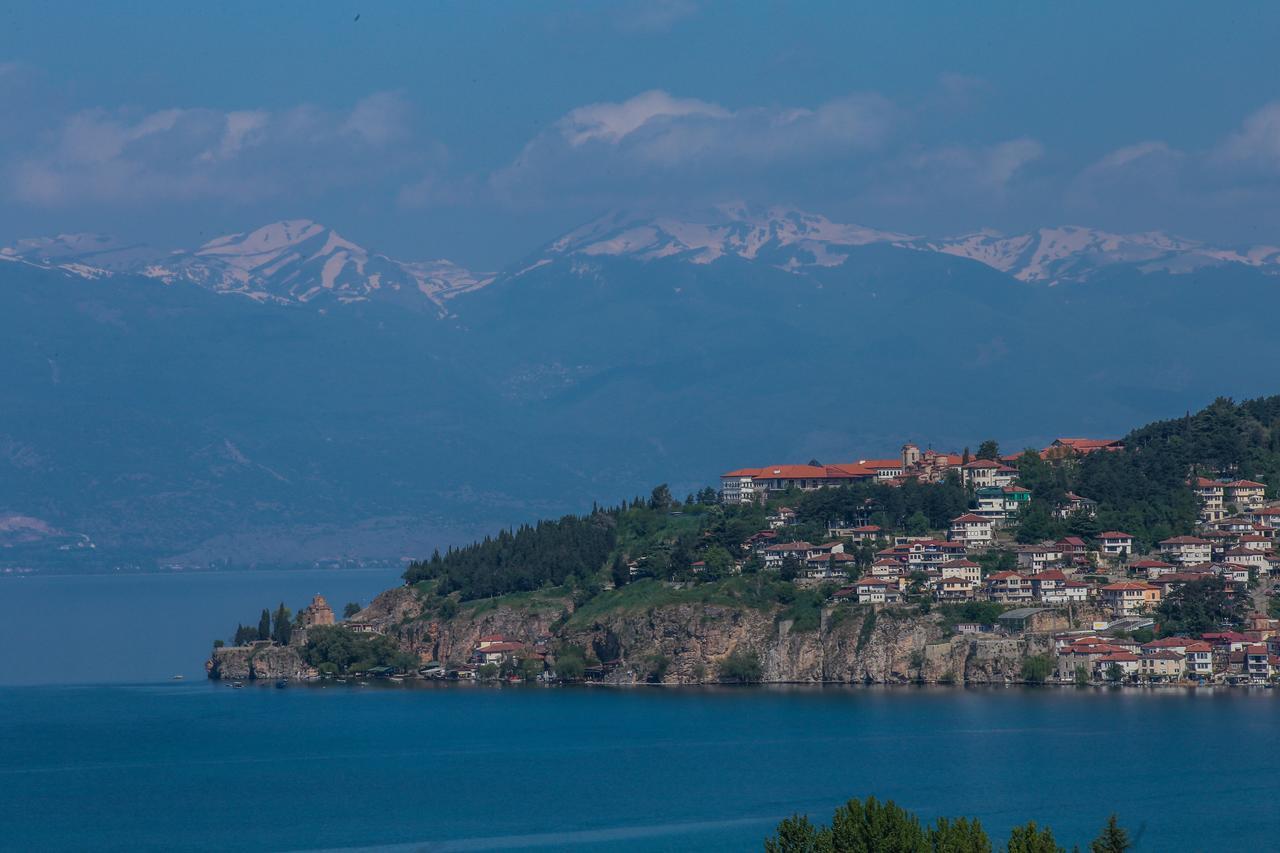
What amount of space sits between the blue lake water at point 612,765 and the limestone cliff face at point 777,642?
3046 mm

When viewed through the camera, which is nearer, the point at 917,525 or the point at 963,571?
the point at 963,571

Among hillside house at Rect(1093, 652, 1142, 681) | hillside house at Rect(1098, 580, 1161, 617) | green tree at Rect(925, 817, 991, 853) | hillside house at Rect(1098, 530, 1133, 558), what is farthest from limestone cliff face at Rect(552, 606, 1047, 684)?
green tree at Rect(925, 817, 991, 853)

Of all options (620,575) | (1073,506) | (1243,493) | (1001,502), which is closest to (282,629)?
(620,575)

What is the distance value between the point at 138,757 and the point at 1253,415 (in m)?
74.6

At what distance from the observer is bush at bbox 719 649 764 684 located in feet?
379

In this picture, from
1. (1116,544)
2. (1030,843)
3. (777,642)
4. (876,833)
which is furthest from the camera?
(1116,544)

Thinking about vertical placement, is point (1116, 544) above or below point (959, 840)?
above

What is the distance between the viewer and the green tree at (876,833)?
5325 cm

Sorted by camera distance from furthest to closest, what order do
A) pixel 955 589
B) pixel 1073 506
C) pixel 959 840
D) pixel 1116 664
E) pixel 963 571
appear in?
pixel 1073 506 < pixel 963 571 < pixel 955 589 < pixel 1116 664 < pixel 959 840

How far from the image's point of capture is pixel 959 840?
2030 inches

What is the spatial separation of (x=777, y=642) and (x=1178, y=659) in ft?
61.4

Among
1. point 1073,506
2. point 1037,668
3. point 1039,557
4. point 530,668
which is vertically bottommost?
point 1037,668

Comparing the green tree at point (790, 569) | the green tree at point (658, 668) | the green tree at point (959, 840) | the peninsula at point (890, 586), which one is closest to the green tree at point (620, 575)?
the peninsula at point (890, 586)

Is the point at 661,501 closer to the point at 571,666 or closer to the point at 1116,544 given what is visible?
the point at 571,666
